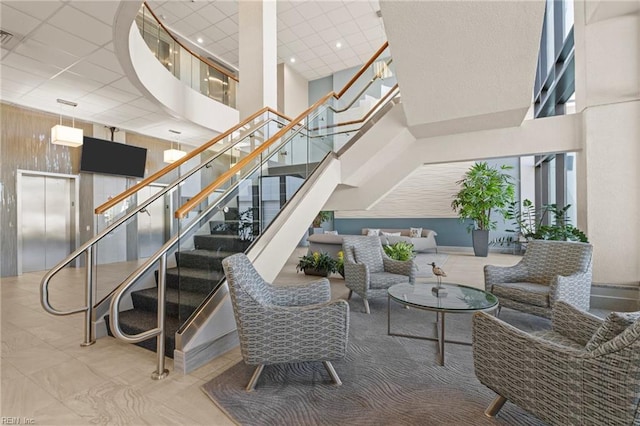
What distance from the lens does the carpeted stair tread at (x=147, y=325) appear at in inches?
98.6

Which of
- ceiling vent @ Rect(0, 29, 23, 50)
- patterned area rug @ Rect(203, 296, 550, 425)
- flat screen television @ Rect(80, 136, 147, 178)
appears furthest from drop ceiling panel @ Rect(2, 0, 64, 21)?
flat screen television @ Rect(80, 136, 147, 178)

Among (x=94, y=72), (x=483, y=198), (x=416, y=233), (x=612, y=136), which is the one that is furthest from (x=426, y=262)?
(x=94, y=72)

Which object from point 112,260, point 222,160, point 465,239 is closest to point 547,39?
point 465,239

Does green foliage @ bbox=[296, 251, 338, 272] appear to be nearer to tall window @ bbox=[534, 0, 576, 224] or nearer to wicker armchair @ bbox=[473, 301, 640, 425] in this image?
wicker armchair @ bbox=[473, 301, 640, 425]

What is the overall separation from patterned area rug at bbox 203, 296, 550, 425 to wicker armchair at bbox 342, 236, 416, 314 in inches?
37.3

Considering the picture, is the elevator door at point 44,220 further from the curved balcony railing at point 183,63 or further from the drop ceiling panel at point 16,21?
the drop ceiling panel at point 16,21

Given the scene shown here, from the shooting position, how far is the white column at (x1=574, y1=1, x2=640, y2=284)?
3.68 m

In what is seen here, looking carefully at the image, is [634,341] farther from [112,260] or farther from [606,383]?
Answer: [112,260]

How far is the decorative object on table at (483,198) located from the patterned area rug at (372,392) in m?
6.45

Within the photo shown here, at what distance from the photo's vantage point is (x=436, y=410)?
5.96 ft

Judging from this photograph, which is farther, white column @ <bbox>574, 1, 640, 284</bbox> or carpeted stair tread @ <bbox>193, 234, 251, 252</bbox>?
white column @ <bbox>574, 1, 640, 284</bbox>

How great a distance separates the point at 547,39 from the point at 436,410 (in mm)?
8085

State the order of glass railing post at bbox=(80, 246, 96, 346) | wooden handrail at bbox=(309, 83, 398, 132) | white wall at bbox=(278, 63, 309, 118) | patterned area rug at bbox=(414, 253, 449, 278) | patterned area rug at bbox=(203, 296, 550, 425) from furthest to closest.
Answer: white wall at bbox=(278, 63, 309, 118) → patterned area rug at bbox=(414, 253, 449, 278) → wooden handrail at bbox=(309, 83, 398, 132) → glass railing post at bbox=(80, 246, 96, 346) → patterned area rug at bbox=(203, 296, 550, 425)

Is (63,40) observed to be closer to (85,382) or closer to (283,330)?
(85,382)
